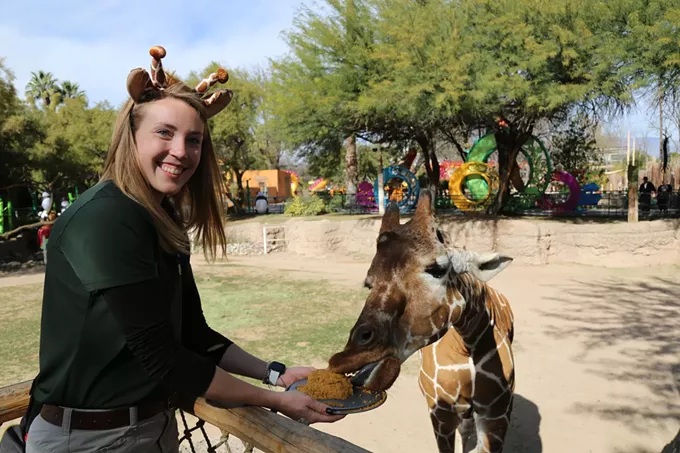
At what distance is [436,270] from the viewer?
232 centimetres

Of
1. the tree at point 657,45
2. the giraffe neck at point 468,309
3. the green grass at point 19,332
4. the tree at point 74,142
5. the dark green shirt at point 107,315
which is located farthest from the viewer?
the tree at point 74,142

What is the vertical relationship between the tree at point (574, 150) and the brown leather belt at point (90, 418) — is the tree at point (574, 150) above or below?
above

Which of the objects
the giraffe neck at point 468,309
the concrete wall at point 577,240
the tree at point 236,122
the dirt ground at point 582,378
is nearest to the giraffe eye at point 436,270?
the giraffe neck at point 468,309

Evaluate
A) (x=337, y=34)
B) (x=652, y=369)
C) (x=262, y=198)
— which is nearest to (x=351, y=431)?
(x=652, y=369)

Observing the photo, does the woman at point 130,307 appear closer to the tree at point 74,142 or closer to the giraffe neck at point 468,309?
the giraffe neck at point 468,309

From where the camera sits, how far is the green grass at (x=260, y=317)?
7023 mm

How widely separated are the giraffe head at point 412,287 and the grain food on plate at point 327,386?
284 millimetres

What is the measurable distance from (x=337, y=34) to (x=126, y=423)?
50.2 ft

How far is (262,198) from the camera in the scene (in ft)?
92.9

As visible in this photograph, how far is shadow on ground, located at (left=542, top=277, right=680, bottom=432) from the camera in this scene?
5.36m

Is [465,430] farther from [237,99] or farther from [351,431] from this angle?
[237,99]

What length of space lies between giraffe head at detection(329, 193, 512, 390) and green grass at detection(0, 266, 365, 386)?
4.66 m

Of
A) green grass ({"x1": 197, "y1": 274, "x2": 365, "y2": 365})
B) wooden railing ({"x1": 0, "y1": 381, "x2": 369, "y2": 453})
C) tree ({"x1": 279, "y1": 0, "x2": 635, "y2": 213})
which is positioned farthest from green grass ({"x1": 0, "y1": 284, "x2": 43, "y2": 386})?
tree ({"x1": 279, "y1": 0, "x2": 635, "y2": 213})

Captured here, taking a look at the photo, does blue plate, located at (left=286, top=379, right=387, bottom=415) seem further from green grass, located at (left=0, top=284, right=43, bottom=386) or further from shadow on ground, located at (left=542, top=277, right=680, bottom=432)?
green grass, located at (left=0, top=284, right=43, bottom=386)
